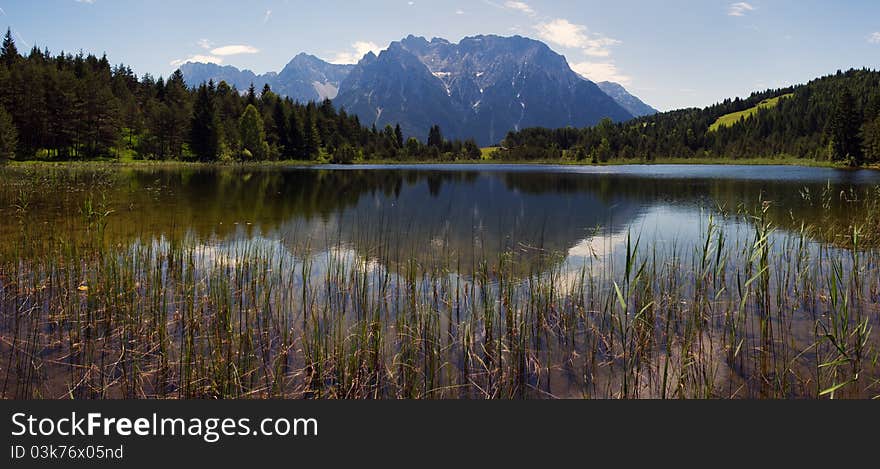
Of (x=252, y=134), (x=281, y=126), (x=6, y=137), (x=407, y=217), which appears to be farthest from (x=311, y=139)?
(x=407, y=217)

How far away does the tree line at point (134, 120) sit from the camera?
86500 mm

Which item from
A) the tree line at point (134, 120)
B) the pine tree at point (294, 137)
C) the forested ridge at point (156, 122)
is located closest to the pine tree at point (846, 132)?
the forested ridge at point (156, 122)

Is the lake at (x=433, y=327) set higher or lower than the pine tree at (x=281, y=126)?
lower

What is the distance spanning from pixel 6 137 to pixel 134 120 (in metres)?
44.2

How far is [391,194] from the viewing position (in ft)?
138

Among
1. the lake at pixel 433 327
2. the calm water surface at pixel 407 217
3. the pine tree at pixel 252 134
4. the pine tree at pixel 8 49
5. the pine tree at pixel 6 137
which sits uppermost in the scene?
the pine tree at pixel 8 49

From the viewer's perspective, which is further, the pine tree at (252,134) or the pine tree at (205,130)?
the pine tree at (252,134)

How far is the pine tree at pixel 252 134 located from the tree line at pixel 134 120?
9.2 inches

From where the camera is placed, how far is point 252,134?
117500 mm

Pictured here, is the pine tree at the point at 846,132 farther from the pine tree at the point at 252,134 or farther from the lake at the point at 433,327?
the pine tree at the point at 252,134

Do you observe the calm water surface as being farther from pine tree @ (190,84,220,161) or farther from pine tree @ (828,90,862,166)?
pine tree @ (828,90,862,166)

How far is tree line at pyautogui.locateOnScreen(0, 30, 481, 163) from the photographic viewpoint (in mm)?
86500

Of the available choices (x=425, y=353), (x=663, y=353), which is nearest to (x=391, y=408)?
(x=425, y=353)

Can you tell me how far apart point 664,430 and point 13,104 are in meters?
115
